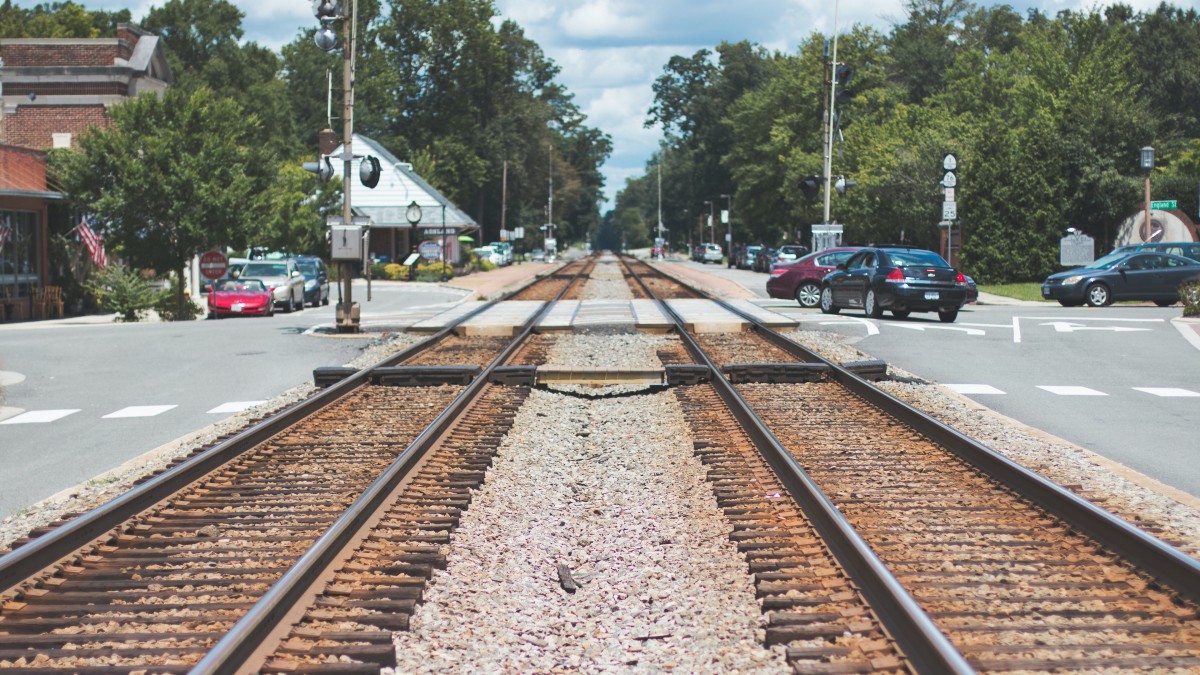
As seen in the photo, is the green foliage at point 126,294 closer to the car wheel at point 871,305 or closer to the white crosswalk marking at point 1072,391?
the car wheel at point 871,305

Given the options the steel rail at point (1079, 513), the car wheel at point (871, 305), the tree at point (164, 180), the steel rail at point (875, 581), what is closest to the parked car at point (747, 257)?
the tree at point (164, 180)

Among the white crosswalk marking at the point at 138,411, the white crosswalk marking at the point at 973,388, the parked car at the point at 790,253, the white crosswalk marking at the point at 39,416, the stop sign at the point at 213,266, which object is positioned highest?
the parked car at the point at 790,253

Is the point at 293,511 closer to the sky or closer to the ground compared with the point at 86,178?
closer to the ground

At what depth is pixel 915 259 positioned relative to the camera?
26.0 metres

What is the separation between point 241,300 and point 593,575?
92.4 ft

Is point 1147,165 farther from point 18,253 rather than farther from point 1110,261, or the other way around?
point 18,253

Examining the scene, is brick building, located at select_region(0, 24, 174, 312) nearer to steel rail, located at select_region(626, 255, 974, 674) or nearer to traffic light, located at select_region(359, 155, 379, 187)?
traffic light, located at select_region(359, 155, 379, 187)

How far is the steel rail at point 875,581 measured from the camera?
4625mm

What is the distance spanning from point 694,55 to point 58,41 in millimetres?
95445

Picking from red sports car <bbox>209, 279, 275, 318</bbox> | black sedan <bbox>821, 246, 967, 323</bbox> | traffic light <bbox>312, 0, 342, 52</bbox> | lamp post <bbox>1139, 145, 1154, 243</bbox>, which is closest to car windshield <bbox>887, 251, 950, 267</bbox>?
black sedan <bbox>821, 246, 967, 323</bbox>

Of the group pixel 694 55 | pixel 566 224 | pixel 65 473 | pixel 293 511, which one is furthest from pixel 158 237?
pixel 566 224

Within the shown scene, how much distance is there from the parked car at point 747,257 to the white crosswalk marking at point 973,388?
200ft

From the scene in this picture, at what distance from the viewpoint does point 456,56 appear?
97.2 metres

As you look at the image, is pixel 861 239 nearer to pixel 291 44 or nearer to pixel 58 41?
pixel 58 41
